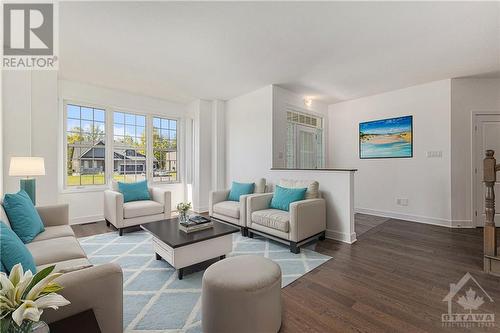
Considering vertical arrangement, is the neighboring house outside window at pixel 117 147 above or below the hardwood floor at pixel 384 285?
above

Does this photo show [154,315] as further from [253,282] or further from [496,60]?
[496,60]

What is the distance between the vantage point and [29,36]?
271 cm

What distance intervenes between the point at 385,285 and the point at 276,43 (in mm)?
2897

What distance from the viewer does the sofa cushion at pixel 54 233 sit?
2259mm

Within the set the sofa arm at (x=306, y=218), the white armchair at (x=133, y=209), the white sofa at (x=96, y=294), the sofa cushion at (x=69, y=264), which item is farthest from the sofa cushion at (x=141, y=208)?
the white sofa at (x=96, y=294)

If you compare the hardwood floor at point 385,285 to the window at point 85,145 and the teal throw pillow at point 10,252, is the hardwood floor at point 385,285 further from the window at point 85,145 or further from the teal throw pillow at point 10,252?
the window at point 85,145

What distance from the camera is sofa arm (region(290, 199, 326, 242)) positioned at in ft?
9.85

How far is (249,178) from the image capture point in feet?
16.4

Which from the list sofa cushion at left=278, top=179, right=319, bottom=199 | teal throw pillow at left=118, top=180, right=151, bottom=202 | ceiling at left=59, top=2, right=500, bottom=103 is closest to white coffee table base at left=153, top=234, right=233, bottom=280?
sofa cushion at left=278, top=179, right=319, bottom=199

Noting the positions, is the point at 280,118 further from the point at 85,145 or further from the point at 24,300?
the point at 24,300

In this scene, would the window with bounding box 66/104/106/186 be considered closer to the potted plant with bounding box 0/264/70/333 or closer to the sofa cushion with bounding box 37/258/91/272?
the sofa cushion with bounding box 37/258/91/272

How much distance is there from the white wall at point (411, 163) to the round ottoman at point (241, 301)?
4.19 meters

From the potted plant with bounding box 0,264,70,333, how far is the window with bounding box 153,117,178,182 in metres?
4.85

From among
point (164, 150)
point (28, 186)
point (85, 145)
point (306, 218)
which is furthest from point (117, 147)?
point (306, 218)
